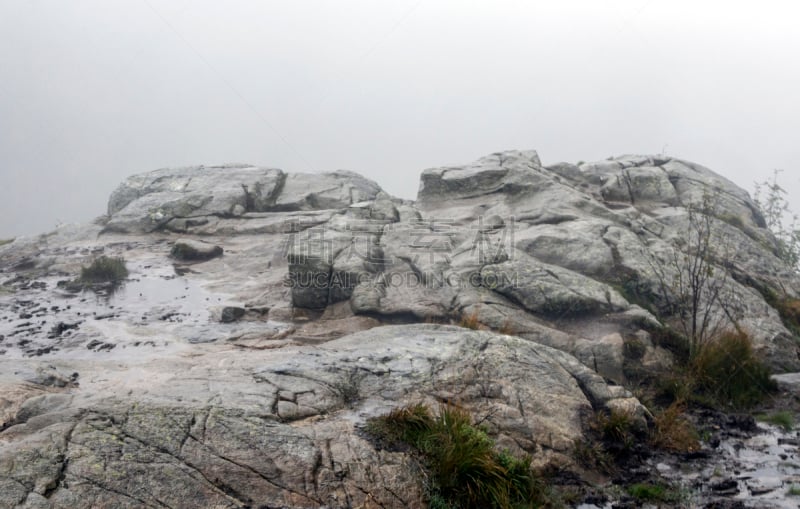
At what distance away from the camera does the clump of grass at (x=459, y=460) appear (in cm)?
748

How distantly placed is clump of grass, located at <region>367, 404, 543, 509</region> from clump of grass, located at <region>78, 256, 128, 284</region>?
1380 cm

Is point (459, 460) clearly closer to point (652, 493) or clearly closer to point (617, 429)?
point (652, 493)

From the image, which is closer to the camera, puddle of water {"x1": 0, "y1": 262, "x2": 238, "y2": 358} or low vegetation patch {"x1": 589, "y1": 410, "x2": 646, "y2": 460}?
low vegetation patch {"x1": 589, "y1": 410, "x2": 646, "y2": 460}

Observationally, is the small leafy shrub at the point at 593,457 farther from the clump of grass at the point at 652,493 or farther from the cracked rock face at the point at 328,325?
the clump of grass at the point at 652,493

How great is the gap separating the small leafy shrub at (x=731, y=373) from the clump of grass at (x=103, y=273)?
56.2 ft

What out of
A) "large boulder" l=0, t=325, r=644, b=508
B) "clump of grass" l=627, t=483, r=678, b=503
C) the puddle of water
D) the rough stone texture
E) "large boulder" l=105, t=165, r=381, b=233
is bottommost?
"clump of grass" l=627, t=483, r=678, b=503

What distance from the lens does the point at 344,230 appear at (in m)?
19.2

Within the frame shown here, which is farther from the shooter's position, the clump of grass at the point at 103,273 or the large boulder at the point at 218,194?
the large boulder at the point at 218,194

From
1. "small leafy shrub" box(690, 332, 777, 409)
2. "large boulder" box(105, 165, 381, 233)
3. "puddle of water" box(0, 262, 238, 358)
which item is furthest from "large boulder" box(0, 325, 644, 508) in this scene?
"large boulder" box(105, 165, 381, 233)

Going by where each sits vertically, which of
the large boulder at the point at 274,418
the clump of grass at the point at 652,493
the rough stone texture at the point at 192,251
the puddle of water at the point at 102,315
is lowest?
the clump of grass at the point at 652,493

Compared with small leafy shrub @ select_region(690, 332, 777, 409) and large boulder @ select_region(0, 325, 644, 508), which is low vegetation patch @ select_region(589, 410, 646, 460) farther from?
small leafy shrub @ select_region(690, 332, 777, 409)

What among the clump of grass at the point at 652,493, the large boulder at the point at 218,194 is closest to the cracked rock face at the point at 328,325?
the large boulder at the point at 218,194

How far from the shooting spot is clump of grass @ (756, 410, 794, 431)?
1093cm

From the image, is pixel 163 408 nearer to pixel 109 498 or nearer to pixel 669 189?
pixel 109 498
